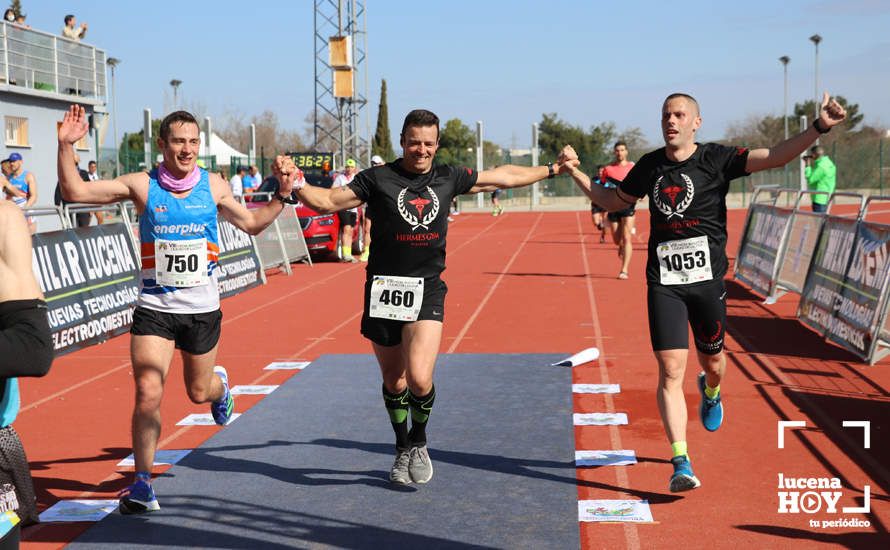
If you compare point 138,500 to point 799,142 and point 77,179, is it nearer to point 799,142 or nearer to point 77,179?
point 77,179

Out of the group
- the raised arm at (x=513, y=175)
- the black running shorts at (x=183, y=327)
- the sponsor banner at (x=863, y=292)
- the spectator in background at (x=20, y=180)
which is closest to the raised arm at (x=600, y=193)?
the raised arm at (x=513, y=175)

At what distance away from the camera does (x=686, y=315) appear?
6.25 metres

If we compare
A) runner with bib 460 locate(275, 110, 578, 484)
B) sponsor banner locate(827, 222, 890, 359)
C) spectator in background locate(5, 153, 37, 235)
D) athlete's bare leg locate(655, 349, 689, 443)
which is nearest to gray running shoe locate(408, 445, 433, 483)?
runner with bib 460 locate(275, 110, 578, 484)

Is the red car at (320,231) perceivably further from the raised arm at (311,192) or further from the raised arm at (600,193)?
the raised arm at (311,192)

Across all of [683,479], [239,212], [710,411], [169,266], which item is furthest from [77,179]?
[710,411]

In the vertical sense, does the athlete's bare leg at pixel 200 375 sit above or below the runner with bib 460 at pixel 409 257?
below

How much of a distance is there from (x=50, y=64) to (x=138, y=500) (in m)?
27.7

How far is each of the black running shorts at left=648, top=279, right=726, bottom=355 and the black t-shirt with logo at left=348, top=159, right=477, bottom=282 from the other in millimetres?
1345

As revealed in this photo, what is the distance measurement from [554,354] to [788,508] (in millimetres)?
5174

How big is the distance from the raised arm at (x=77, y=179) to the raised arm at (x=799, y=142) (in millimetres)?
3586

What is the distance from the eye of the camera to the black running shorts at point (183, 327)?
5875 mm

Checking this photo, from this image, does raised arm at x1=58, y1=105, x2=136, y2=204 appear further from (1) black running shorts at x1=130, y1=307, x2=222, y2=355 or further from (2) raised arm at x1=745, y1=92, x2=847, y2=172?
(2) raised arm at x1=745, y1=92, x2=847, y2=172

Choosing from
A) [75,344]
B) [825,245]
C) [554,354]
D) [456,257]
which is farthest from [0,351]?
[456,257]

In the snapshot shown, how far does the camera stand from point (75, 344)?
11.4 meters
